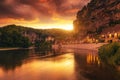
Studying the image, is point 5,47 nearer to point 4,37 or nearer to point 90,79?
point 4,37

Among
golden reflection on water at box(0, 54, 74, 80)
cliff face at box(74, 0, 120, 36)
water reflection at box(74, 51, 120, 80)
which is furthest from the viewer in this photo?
cliff face at box(74, 0, 120, 36)

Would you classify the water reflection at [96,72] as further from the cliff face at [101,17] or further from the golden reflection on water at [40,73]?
the cliff face at [101,17]

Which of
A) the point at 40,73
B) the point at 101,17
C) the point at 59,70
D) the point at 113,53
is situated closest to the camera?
the point at 40,73

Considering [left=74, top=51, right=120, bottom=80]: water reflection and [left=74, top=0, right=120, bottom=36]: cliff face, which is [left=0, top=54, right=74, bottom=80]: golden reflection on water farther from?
[left=74, top=0, right=120, bottom=36]: cliff face

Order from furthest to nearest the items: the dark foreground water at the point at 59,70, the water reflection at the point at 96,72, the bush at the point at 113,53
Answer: the bush at the point at 113,53 < the dark foreground water at the point at 59,70 < the water reflection at the point at 96,72

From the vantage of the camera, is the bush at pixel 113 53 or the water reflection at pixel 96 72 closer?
the water reflection at pixel 96 72

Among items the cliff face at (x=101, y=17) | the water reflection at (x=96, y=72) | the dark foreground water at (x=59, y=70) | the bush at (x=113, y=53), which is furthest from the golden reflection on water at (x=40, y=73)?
the cliff face at (x=101, y=17)

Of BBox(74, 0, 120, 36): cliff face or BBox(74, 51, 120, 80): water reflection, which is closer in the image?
BBox(74, 51, 120, 80): water reflection

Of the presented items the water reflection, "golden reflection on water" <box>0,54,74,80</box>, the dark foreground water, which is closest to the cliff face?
the dark foreground water

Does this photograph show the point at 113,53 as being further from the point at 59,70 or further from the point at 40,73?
the point at 40,73

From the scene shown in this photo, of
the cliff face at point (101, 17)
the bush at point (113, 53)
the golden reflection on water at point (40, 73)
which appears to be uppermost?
the cliff face at point (101, 17)

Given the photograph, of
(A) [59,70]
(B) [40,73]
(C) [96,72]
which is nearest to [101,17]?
(A) [59,70]

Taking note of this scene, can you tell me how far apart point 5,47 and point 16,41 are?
40.8 feet

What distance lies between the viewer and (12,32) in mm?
175000
